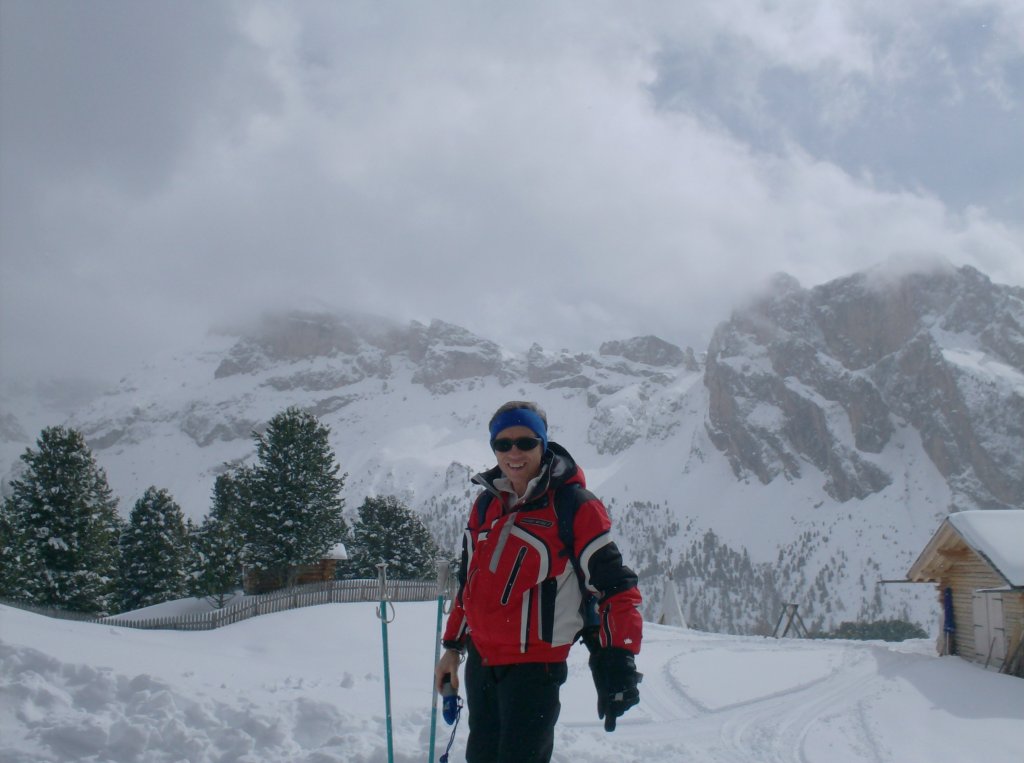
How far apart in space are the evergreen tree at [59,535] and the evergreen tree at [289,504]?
5.78 meters

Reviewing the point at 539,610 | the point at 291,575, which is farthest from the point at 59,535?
the point at 539,610

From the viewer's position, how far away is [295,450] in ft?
117

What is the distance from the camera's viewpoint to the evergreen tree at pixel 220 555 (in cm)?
3834

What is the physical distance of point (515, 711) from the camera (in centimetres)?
Result: 386

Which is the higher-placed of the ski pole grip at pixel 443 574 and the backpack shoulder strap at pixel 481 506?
the backpack shoulder strap at pixel 481 506

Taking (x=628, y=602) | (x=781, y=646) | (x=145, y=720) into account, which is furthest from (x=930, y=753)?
(x=781, y=646)

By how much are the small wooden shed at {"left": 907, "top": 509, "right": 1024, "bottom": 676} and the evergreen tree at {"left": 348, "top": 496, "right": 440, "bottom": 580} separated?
2792cm

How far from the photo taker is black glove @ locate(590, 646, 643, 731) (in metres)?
3.62

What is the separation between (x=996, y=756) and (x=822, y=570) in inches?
7600

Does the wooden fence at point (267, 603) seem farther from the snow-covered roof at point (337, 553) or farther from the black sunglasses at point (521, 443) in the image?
the black sunglasses at point (521, 443)

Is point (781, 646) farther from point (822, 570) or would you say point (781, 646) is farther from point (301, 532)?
point (822, 570)

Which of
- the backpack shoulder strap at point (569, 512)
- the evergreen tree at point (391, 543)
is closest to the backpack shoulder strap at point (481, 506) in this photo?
the backpack shoulder strap at point (569, 512)

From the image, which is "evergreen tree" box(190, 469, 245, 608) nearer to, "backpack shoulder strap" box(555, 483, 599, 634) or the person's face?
the person's face

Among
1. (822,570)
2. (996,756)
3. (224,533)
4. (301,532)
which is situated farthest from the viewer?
(822,570)
